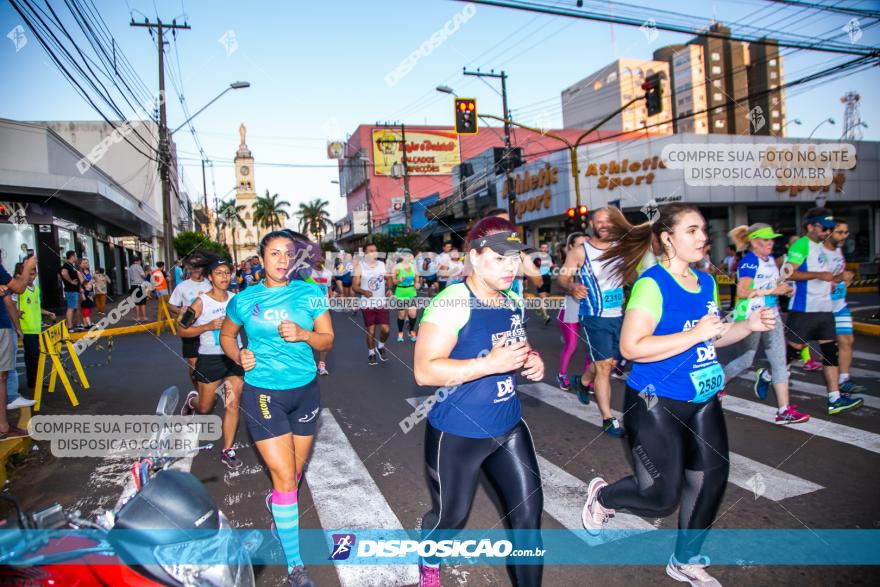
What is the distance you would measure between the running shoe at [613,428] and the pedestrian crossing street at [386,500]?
0.14m

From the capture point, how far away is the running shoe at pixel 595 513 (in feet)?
10.8

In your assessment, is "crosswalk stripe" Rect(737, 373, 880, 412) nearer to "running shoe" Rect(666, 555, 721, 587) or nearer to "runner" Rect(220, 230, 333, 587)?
"running shoe" Rect(666, 555, 721, 587)

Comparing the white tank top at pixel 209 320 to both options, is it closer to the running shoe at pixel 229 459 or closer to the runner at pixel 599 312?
the running shoe at pixel 229 459

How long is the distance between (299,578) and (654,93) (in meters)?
17.1

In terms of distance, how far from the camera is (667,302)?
2.82 metres

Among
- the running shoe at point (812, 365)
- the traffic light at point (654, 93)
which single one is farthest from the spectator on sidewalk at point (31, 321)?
the traffic light at point (654, 93)

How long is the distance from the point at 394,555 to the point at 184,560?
185 centimetres

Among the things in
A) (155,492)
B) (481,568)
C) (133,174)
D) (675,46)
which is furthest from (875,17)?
(675,46)

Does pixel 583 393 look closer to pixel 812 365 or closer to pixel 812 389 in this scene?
pixel 812 389

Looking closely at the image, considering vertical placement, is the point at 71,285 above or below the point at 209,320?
above

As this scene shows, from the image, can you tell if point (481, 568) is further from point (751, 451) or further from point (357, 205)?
point (357, 205)

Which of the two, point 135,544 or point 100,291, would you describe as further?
point 100,291

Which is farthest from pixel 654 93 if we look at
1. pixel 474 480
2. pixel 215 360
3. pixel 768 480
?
pixel 474 480

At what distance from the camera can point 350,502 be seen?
13.5ft
